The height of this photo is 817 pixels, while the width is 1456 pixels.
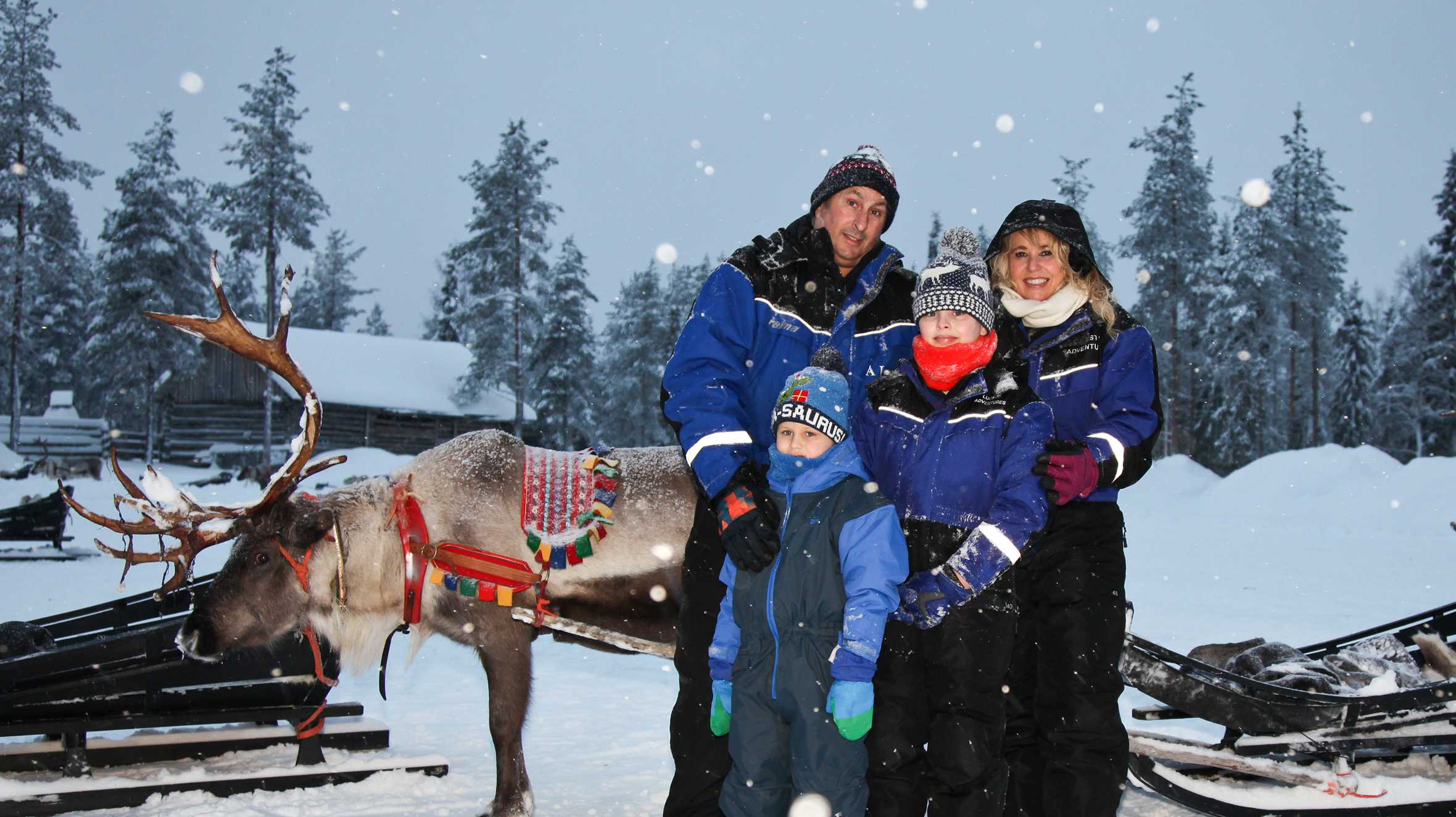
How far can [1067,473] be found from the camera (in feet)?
9.51

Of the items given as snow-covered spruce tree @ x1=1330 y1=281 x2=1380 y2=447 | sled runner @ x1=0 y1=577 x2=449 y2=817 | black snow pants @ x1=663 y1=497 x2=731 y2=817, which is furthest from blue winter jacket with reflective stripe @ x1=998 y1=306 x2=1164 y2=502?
snow-covered spruce tree @ x1=1330 y1=281 x2=1380 y2=447

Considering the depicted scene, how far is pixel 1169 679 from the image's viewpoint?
3582mm

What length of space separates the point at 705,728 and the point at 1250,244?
121 ft

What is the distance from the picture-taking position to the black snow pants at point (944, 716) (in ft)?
9.11

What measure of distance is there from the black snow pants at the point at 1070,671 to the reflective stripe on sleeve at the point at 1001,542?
1.17 feet

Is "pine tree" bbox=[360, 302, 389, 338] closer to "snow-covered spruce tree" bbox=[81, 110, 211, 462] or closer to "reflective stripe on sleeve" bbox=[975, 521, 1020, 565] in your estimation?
"snow-covered spruce tree" bbox=[81, 110, 211, 462]

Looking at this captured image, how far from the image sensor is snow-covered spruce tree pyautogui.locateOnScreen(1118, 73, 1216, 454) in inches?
1297

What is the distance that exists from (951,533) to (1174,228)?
34.8 m

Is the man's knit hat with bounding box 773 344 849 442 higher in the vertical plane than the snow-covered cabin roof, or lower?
lower

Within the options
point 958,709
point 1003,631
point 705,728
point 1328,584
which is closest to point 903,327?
point 1003,631

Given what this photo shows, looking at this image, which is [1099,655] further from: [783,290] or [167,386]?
[167,386]

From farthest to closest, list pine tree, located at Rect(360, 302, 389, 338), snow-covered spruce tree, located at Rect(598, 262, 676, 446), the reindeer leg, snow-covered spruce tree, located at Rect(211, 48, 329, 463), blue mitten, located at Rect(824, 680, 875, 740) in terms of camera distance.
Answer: pine tree, located at Rect(360, 302, 389, 338) → snow-covered spruce tree, located at Rect(598, 262, 676, 446) → snow-covered spruce tree, located at Rect(211, 48, 329, 463) → the reindeer leg → blue mitten, located at Rect(824, 680, 875, 740)

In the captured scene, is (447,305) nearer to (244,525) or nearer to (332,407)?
(332,407)

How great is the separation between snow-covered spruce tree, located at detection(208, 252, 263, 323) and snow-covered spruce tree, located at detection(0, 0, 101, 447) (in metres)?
6.72
